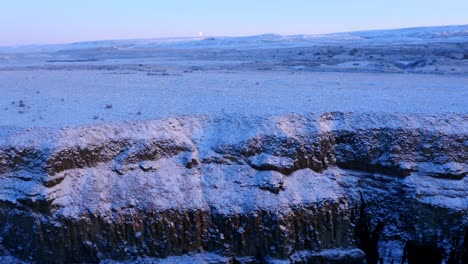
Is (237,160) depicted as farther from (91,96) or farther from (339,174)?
(91,96)

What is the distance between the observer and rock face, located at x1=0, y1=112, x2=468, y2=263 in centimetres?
1277

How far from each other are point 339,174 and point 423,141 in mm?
2853

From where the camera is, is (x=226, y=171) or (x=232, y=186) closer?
(x=232, y=186)

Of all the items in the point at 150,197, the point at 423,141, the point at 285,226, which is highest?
the point at 423,141

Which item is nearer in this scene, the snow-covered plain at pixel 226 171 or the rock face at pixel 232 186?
the rock face at pixel 232 186

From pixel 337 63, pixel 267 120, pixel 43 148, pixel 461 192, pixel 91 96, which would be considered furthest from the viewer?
pixel 337 63

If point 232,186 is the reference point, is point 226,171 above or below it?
above

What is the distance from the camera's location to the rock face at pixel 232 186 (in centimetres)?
1277

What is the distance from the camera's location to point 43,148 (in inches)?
519

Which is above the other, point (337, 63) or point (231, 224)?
point (337, 63)

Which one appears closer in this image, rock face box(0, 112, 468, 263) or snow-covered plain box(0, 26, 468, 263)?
rock face box(0, 112, 468, 263)

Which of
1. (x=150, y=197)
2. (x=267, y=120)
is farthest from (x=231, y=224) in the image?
(x=267, y=120)

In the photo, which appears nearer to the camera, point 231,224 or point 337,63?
point 231,224

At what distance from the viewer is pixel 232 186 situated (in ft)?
46.0
